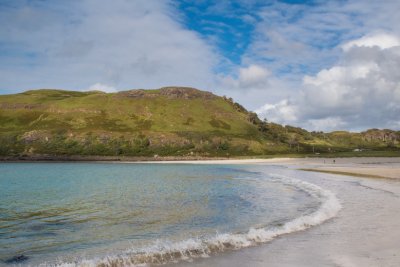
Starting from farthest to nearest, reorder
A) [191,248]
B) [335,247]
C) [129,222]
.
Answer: [129,222]
[191,248]
[335,247]

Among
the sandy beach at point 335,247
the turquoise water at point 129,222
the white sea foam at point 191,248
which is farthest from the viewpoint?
the turquoise water at point 129,222

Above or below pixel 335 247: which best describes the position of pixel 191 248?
below

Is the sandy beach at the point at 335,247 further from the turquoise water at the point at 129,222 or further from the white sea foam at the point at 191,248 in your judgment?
the turquoise water at the point at 129,222

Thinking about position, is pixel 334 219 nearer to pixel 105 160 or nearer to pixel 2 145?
pixel 105 160

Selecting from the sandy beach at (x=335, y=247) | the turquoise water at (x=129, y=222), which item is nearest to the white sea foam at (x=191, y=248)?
the turquoise water at (x=129, y=222)

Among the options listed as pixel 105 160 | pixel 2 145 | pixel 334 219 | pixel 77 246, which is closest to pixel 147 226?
pixel 77 246

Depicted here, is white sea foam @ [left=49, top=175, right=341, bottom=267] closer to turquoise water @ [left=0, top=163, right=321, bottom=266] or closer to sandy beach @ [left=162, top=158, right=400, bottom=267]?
turquoise water @ [left=0, top=163, right=321, bottom=266]

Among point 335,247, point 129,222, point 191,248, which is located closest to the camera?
point 335,247

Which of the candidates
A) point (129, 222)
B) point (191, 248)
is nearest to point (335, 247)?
point (191, 248)

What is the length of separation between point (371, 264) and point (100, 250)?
36.4ft

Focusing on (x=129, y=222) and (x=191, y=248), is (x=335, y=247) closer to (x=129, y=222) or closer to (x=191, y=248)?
(x=191, y=248)

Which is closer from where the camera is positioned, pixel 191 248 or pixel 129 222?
pixel 191 248

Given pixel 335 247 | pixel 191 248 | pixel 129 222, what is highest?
pixel 335 247

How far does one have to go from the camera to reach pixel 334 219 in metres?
22.7
